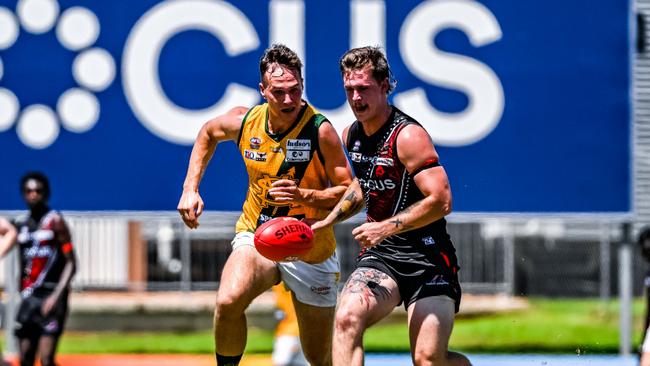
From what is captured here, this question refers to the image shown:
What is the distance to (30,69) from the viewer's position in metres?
16.0

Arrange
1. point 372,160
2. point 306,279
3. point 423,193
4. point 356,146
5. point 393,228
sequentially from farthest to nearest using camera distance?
point 306,279
point 356,146
point 372,160
point 423,193
point 393,228

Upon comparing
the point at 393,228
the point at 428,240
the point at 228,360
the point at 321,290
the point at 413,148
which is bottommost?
the point at 228,360

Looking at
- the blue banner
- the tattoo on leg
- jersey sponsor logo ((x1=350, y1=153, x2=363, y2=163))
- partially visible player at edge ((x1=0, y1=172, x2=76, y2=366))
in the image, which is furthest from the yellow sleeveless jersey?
the blue banner

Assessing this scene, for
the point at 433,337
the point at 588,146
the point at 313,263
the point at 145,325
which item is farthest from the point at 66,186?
the point at 433,337

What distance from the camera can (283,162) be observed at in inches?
347

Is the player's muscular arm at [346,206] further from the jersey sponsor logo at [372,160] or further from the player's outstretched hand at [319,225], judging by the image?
the jersey sponsor logo at [372,160]

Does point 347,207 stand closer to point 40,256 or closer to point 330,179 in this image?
point 330,179

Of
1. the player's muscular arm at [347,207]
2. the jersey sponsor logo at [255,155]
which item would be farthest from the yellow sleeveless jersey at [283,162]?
the player's muscular arm at [347,207]

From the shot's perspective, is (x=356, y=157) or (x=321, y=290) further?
(x=321, y=290)

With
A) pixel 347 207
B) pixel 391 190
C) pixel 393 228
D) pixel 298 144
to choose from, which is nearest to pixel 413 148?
pixel 391 190

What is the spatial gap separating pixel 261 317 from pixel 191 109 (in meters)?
3.82

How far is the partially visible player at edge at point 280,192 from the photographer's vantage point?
8625mm

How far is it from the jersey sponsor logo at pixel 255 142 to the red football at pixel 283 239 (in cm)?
60

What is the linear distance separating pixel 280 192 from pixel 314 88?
7.32 meters
